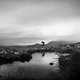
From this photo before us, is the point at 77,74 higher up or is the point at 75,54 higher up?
the point at 75,54

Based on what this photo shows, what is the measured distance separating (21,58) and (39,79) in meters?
40.1

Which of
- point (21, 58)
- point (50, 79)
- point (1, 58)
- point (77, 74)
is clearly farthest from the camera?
point (21, 58)

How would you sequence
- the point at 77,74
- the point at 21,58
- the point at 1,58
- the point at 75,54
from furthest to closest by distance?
the point at 21,58 → the point at 1,58 → the point at 75,54 → the point at 77,74

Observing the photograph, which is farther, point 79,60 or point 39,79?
point 39,79

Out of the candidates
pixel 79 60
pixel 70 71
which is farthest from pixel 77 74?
pixel 79 60

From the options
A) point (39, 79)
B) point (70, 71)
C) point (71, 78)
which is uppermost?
point (70, 71)

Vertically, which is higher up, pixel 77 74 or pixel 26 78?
pixel 77 74

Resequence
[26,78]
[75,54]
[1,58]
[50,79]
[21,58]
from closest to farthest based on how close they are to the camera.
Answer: [75,54] → [50,79] → [26,78] → [1,58] → [21,58]

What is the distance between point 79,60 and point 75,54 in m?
1.50

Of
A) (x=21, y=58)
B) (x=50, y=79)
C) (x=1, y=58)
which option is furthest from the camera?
(x=21, y=58)

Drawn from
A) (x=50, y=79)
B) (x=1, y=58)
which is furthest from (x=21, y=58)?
(x=50, y=79)

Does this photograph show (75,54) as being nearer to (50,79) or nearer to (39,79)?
(50,79)

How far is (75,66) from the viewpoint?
1850 cm

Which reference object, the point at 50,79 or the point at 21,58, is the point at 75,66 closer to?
the point at 50,79
